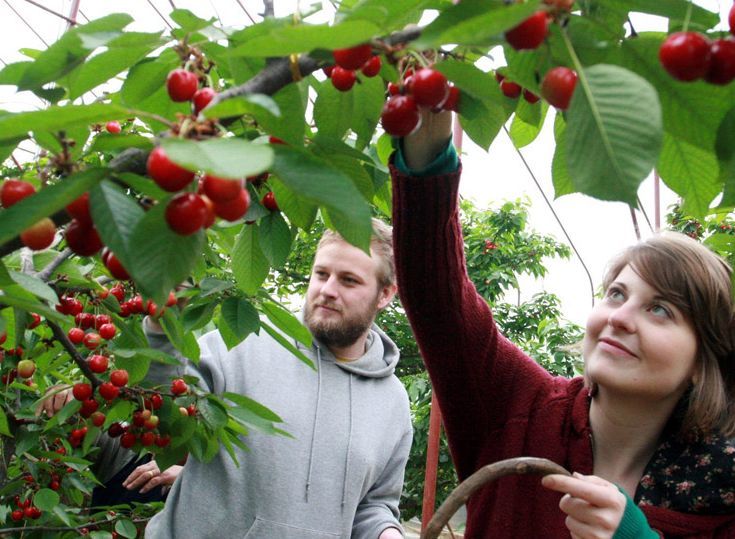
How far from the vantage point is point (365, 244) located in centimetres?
66

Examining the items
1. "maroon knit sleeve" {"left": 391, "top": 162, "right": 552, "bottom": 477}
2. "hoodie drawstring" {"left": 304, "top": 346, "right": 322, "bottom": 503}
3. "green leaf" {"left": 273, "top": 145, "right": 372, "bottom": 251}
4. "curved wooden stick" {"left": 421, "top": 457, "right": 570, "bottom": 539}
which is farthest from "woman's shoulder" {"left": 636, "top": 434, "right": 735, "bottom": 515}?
"green leaf" {"left": 273, "top": 145, "right": 372, "bottom": 251}

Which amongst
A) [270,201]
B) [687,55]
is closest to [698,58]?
[687,55]

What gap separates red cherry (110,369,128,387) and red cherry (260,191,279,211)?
551 mm

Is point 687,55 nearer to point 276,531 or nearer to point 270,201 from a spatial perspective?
point 270,201

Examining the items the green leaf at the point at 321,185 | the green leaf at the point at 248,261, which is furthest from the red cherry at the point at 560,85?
the green leaf at the point at 248,261

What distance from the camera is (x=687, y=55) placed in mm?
492

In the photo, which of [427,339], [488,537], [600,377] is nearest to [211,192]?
[427,339]

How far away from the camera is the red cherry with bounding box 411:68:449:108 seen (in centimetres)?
58

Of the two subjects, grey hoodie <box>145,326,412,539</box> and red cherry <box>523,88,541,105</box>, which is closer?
red cherry <box>523,88,541,105</box>

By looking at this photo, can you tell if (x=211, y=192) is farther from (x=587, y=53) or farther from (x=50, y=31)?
(x=50, y=31)

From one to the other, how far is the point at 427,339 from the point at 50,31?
7072 mm

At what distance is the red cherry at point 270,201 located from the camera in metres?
0.93

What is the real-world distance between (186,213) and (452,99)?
1.01 feet

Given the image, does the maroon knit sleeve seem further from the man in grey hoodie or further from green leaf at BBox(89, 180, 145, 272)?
green leaf at BBox(89, 180, 145, 272)
